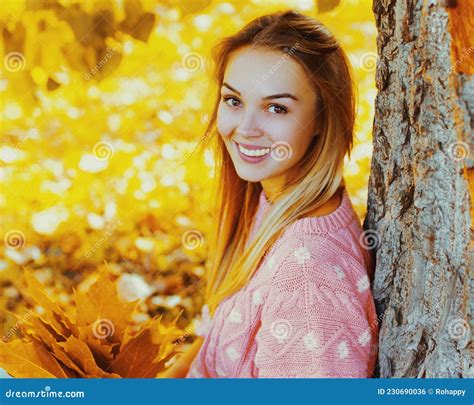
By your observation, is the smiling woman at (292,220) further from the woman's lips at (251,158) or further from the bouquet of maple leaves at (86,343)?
the bouquet of maple leaves at (86,343)

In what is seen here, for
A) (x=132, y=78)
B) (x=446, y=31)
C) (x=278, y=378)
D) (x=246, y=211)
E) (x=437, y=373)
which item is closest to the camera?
(x=446, y=31)

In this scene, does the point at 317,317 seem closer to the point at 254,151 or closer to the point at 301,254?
the point at 301,254

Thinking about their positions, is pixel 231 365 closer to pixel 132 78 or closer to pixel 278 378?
pixel 278 378

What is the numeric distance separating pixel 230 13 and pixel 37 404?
98 centimetres

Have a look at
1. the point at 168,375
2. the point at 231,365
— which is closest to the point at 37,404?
the point at 168,375

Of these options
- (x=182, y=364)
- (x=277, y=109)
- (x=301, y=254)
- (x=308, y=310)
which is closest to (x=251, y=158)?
(x=277, y=109)

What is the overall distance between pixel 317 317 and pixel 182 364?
0.47 meters

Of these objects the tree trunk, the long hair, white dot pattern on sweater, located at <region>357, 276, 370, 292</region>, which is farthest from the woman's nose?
white dot pattern on sweater, located at <region>357, 276, 370, 292</region>

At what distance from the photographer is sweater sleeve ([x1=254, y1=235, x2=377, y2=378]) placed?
1.37 m

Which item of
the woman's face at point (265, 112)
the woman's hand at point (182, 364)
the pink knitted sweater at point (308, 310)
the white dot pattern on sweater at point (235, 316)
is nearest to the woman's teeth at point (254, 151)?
the woman's face at point (265, 112)

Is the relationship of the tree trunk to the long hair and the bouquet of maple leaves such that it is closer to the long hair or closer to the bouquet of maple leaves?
the long hair

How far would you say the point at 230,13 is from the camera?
164 centimetres

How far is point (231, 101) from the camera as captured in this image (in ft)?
5.08

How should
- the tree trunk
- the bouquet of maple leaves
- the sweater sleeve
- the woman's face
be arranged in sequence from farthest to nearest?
the bouquet of maple leaves
the woman's face
the sweater sleeve
the tree trunk
